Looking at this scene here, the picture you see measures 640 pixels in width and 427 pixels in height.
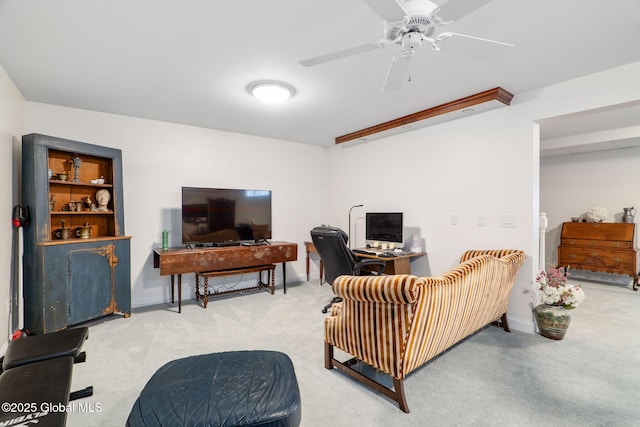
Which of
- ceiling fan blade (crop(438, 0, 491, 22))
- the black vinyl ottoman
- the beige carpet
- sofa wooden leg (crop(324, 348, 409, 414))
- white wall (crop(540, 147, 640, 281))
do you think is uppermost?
ceiling fan blade (crop(438, 0, 491, 22))

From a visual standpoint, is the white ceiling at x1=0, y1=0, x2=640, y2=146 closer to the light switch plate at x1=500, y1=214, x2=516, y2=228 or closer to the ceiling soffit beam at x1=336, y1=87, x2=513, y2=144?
the ceiling soffit beam at x1=336, y1=87, x2=513, y2=144

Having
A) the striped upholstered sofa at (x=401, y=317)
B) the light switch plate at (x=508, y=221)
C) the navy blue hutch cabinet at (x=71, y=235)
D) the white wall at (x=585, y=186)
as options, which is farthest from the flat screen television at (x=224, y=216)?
the white wall at (x=585, y=186)

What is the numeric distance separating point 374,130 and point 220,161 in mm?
2163

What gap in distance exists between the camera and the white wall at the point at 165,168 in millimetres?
3273

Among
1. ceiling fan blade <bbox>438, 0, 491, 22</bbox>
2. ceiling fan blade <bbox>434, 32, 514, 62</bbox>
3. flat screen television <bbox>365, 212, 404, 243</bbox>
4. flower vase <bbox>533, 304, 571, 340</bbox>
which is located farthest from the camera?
flat screen television <bbox>365, 212, 404, 243</bbox>

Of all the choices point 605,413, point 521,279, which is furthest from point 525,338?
point 605,413

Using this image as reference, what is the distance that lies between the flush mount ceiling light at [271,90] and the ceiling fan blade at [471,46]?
1445 mm

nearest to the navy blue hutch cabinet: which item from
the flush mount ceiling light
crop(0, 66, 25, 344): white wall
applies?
crop(0, 66, 25, 344): white wall

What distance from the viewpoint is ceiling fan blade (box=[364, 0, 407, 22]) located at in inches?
49.3

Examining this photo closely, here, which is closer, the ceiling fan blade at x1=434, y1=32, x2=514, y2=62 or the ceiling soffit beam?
the ceiling fan blade at x1=434, y1=32, x2=514, y2=62

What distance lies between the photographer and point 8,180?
250 cm

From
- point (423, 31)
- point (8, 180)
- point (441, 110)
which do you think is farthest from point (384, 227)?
point (8, 180)

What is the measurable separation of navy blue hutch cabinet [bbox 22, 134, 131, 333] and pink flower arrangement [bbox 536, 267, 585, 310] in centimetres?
412

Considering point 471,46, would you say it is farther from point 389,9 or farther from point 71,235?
point 71,235
